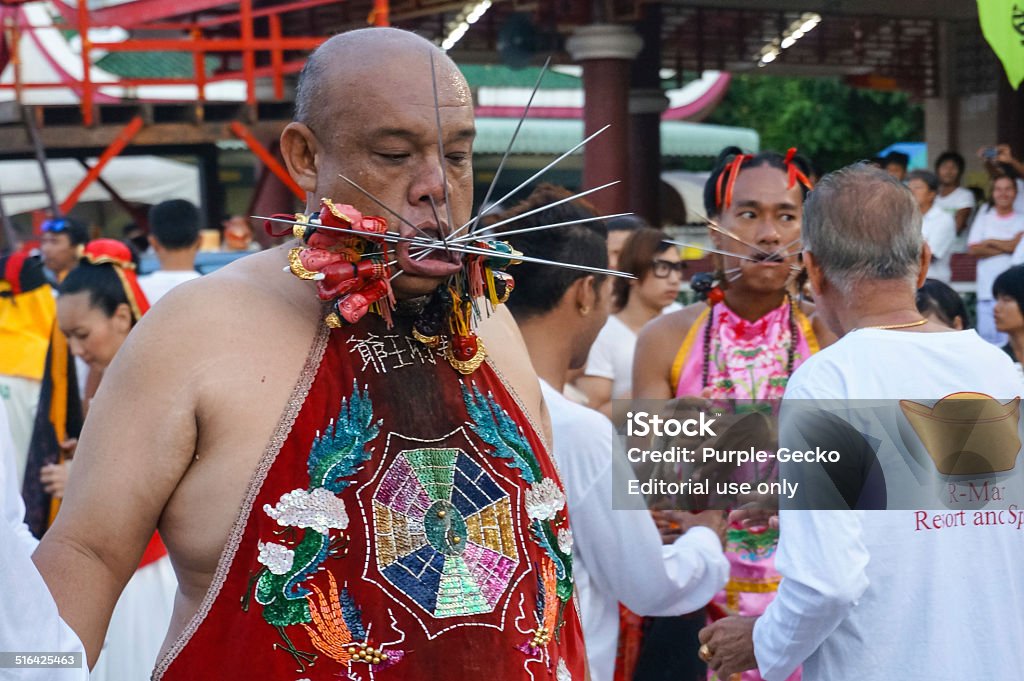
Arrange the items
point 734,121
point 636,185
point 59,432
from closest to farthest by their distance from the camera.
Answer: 1. point 59,432
2. point 636,185
3. point 734,121

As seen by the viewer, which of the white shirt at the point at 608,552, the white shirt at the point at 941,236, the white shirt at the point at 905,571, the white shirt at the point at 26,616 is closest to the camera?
the white shirt at the point at 26,616

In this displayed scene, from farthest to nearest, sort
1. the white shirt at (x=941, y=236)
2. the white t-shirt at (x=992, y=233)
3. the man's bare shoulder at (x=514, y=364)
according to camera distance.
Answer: the white shirt at (x=941, y=236)
the white t-shirt at (x=992, y=233)
the man's bare shoulder at (x=514, y=364)

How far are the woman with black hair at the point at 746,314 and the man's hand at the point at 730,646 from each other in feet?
3.87

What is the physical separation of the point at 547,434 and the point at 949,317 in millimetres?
2362

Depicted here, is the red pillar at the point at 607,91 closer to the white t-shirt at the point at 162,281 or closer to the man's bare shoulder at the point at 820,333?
the white t-shirt at the point at 162,281

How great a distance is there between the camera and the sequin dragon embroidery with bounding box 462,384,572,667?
211 cm

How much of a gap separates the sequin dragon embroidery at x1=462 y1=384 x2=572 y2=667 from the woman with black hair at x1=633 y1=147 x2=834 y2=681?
6.51ft

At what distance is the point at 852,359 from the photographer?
2.67m

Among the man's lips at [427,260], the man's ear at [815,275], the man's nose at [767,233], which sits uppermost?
the man's lips at [427,260]

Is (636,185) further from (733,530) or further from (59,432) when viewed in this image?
(733,530)

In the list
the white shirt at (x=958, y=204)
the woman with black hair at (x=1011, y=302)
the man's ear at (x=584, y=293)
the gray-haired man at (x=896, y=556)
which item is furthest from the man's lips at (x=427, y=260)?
the white shirt at (x=958, y=204)

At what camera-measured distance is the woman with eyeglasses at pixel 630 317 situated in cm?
580

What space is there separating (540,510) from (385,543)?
0.28 meters

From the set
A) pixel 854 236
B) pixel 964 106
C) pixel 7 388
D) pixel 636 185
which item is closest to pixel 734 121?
pixel 964 106
